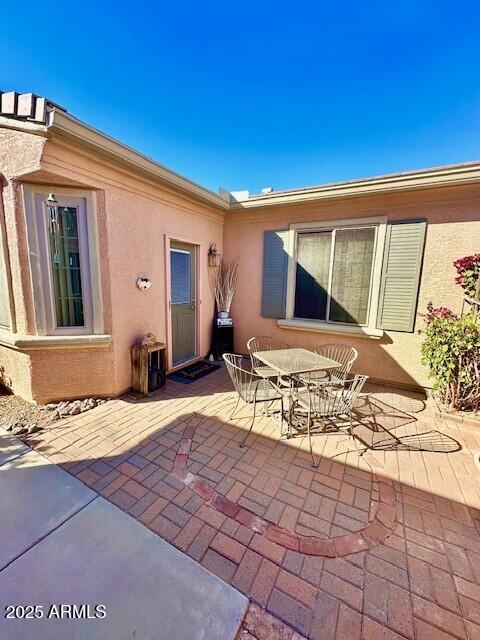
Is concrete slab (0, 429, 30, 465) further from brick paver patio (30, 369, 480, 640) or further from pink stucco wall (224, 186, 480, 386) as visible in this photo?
pink stucco wall (224, 186, 480, 386)

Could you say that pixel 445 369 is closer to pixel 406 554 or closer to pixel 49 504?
pixel 406 554

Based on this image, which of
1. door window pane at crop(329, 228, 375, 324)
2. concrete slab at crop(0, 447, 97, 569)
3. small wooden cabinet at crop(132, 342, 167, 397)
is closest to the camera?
concrete slab at crop(0, 447, 97, 569)

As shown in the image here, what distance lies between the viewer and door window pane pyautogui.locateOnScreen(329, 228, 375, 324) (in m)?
4.04

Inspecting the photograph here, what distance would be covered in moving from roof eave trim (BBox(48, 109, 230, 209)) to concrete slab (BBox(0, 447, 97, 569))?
3.08 metres

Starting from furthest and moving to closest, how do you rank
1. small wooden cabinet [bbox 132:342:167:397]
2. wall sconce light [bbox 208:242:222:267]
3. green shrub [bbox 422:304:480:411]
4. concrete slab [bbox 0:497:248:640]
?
wall sconce light [bbox 208:242:222:267] → small wooden cabinet [bbox 132:342:167:397] → green shrub [bbox 422:304:480:411] → concrete slab [bbox 0:497:248:640]

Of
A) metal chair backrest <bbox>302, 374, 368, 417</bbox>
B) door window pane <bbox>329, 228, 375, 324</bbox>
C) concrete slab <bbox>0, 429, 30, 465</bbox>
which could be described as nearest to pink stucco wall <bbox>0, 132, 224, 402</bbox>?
concrete slab <bbox>0, 429, 30, 465</bbox>

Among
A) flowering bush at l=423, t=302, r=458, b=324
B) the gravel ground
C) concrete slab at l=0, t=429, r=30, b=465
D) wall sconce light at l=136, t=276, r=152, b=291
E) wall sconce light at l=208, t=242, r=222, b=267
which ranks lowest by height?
concrete slab at l=0, t=429, r=30, b=465

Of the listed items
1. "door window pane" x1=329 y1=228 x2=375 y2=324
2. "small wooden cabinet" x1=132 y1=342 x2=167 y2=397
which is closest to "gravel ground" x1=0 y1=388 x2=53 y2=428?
"small wooden cabinet" x1=132 y1=342 x2=167 y2=397

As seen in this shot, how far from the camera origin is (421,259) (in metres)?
3.63

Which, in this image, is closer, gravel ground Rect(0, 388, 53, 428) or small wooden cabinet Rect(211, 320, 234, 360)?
gravel ground Rect(0, 388, 53, 428)

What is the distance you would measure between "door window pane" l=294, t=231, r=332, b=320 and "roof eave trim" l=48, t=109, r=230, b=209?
6.53 ft

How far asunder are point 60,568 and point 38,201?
3.37 metres

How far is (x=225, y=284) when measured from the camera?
5219 mm

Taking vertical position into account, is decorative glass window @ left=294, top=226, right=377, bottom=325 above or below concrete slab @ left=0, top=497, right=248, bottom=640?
above
